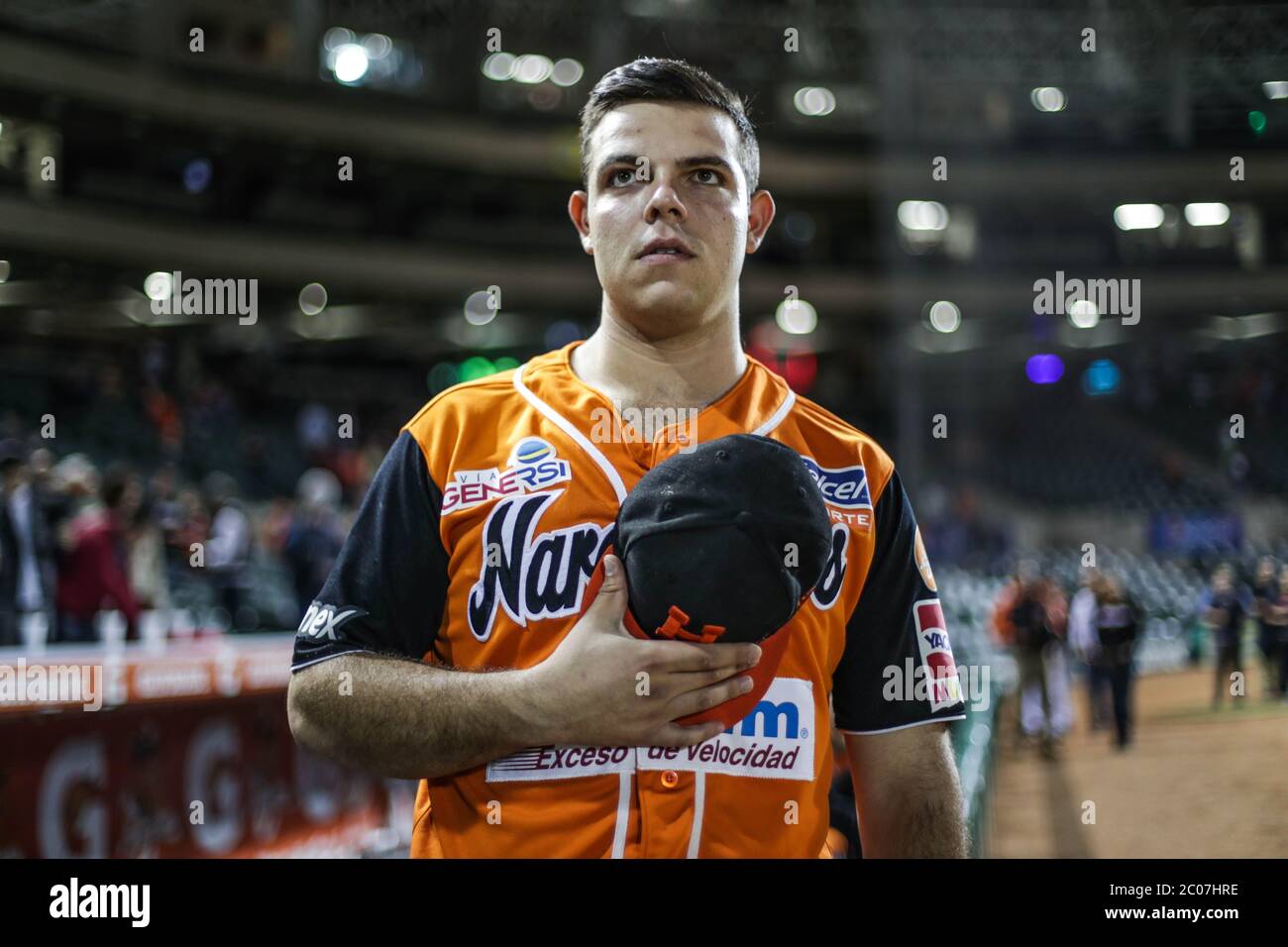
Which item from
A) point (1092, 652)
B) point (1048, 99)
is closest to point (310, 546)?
point (1092, 652)

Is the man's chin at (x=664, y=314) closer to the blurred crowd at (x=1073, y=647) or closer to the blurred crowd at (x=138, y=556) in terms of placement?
the blurred crowd at (x=138, y=556)

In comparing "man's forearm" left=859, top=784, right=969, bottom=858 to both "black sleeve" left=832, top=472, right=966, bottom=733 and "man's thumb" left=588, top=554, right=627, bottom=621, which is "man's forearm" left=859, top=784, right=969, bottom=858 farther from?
"man's thumb" left=588, top=554, right=627, bottom=621

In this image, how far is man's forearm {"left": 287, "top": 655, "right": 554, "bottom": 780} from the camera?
169cm

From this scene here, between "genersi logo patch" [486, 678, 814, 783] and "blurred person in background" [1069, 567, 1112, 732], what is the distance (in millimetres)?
9120

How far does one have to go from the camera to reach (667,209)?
1.82 metres

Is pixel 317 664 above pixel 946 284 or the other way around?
the other way around

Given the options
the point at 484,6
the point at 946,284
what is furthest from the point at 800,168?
the point at 484,6

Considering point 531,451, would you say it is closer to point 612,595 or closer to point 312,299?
point 612,595

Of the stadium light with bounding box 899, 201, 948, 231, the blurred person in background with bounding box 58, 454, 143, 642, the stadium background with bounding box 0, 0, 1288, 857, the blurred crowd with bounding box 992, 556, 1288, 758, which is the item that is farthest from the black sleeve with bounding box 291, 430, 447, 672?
the stadium light with bounding box 899, 201, 948, 231

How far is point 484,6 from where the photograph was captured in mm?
25156

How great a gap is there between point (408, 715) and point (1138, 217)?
2776cm
